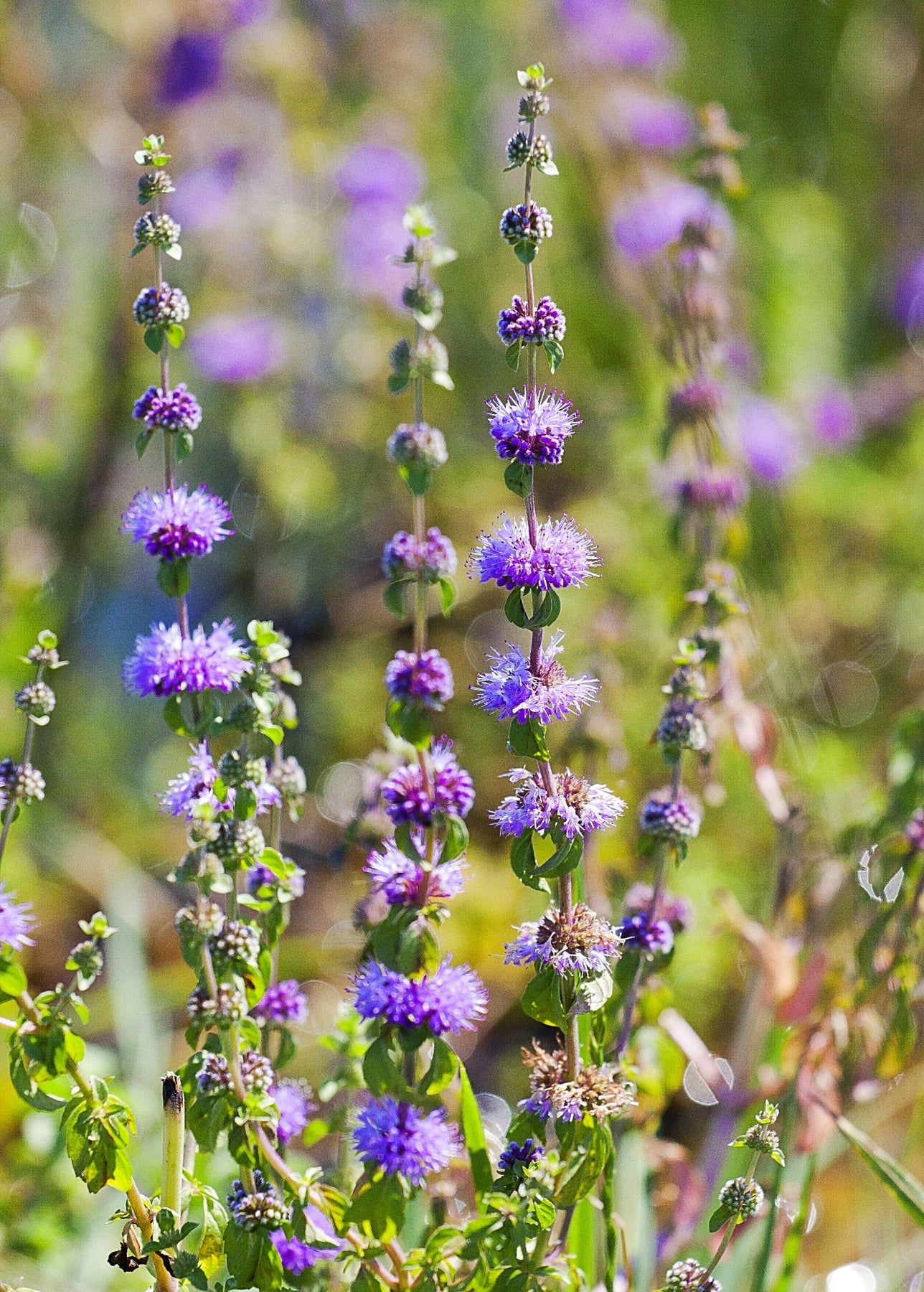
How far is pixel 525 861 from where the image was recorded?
97 centimetres

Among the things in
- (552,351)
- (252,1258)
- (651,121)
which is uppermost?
(651,121)

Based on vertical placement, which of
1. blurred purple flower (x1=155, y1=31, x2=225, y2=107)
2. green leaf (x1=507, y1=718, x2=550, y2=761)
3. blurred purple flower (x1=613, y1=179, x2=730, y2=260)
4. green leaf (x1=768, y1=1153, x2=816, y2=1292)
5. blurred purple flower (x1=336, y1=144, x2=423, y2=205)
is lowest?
green leaf (x1=768, y1=1153, x2=816, y2=1292)

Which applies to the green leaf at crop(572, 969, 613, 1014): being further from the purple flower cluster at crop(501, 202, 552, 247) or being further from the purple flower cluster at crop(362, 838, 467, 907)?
the purple flower cluster at crop(501, 202, 552, 247)

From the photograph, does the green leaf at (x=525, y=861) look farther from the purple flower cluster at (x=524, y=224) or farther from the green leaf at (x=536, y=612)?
the purple flower cluster at (x=524, y=224)

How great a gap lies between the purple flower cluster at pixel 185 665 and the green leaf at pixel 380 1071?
1.01 ft

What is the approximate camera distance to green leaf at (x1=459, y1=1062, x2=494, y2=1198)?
3.44ft

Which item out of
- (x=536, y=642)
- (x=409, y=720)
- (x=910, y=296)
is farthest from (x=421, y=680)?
(x=910, y=296)

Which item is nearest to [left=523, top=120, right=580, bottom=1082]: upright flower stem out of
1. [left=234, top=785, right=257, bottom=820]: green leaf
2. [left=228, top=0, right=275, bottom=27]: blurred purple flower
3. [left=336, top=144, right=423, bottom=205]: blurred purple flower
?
[left=234, top=785, right=257, bottom=820]: green leaf

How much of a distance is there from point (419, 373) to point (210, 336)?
248cm

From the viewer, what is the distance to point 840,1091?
4.81ft

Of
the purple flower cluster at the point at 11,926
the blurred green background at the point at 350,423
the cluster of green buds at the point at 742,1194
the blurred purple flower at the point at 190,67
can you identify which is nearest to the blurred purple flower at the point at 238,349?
the blurred green background at the point at 350,423

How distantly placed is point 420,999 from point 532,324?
0.51 m

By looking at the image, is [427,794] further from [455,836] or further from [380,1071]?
[380,1071]

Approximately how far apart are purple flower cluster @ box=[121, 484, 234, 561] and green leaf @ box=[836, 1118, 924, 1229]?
2.86ft
